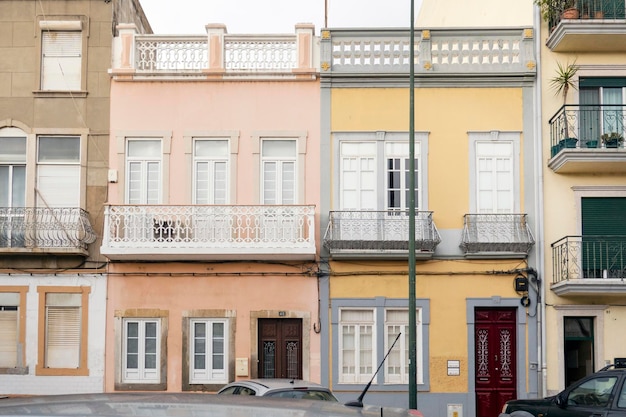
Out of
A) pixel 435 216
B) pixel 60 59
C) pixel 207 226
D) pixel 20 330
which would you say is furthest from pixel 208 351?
pixel 60 59

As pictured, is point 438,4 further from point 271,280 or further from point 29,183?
point 29,183

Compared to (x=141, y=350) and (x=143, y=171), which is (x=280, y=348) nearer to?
(x=141, y=350)

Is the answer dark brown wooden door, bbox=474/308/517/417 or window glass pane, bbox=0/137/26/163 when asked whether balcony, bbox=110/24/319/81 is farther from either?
dark brown wooden door, bbox=474/308/517/417

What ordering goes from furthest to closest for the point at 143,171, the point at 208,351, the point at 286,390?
the point at 143,171
the point at 208,351
the point at 286,390

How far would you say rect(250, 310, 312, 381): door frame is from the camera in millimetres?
21500

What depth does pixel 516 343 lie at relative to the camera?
2148 centimetres

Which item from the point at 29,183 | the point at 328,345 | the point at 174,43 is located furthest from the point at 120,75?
the point at 328,345

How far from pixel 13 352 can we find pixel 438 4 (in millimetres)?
16311

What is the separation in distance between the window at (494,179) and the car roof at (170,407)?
18536mm

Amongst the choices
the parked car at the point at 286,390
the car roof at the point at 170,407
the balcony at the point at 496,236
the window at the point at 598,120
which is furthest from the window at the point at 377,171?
the car roof at the point at 170,407

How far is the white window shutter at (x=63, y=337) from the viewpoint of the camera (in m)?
21.7

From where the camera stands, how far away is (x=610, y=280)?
2042 centimetres

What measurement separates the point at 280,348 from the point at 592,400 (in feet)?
30.4

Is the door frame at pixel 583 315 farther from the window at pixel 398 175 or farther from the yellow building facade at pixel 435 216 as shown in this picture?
the window at pixel 398 175
